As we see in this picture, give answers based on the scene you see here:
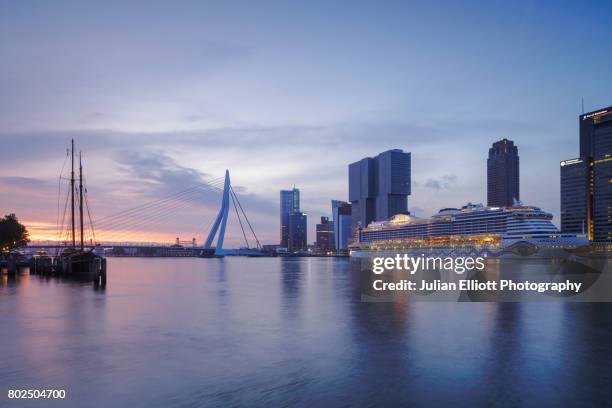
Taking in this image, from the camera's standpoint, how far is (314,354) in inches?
715

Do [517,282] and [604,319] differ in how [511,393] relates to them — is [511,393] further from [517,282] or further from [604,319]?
[517,282]

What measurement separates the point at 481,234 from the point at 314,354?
99.1 meters

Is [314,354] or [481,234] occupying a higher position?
[481,234]

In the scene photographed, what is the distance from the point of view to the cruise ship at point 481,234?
97.9 metres

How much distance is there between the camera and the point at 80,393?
533 inches

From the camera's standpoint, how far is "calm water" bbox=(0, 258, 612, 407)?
13.3 m

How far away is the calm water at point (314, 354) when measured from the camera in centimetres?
1328

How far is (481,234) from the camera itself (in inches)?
4313

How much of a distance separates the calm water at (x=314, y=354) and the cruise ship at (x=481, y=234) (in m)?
71.5

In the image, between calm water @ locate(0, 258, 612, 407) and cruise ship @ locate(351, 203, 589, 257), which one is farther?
cruise ship @ locate(351, 203, 589, 257)

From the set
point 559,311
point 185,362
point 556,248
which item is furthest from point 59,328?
point 556,248

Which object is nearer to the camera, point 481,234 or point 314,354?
point 314,354

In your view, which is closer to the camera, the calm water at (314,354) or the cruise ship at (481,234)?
the calm water at (314,354)

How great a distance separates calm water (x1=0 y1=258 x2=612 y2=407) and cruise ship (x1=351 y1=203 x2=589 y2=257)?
7153 centimetres
